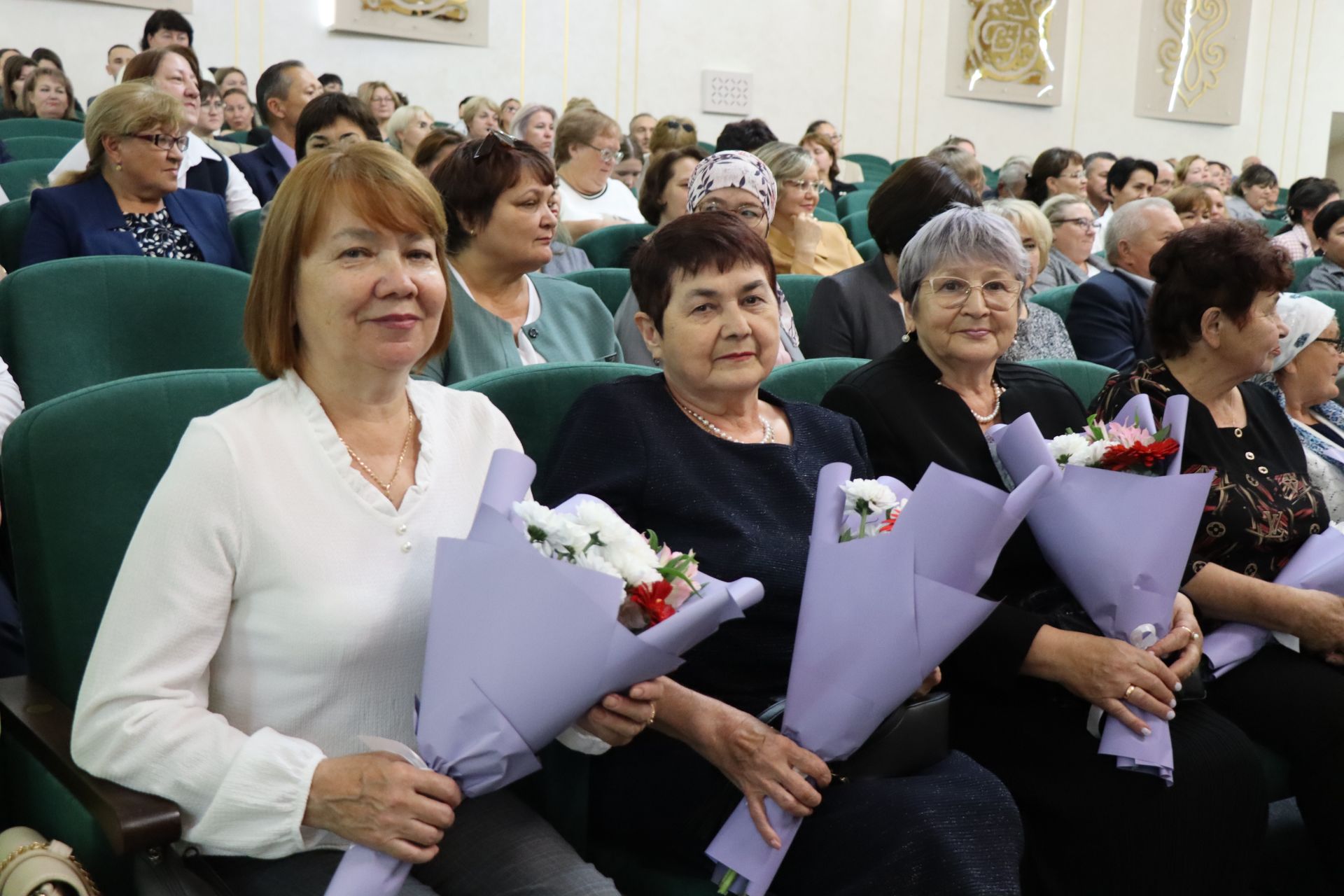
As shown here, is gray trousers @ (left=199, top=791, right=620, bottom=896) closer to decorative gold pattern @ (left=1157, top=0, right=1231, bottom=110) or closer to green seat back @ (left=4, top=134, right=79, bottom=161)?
green seat back @ (left=4, top=134, right=79, bottom=161)

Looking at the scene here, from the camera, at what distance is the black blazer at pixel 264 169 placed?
4664 mm

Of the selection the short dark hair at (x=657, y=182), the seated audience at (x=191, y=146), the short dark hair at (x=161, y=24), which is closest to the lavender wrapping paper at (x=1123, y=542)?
the short dark hair at (x=657, y=182)

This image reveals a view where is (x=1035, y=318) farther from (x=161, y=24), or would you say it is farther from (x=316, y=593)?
(x=161, y=24)

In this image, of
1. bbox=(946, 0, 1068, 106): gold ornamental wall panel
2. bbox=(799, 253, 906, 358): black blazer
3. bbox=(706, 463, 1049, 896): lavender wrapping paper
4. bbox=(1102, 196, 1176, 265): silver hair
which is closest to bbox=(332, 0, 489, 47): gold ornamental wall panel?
bbox=(946, 0, 1068, 106): gold ornamental wall panel

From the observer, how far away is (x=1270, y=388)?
2.83m

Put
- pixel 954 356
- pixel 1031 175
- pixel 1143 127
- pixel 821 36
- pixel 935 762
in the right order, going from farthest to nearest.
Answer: pixel 1143 127, pixel 821 36, pixel 1031 175, pixel 954 356, pixel 935 762

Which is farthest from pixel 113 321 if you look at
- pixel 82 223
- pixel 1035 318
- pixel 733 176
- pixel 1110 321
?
pixel 1110 321

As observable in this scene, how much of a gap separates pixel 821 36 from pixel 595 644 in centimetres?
1131

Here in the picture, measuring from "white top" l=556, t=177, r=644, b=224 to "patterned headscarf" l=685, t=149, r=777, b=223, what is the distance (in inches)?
53.9

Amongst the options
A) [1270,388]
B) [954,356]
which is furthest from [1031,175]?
[954,356]

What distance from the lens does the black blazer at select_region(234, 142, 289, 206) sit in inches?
184

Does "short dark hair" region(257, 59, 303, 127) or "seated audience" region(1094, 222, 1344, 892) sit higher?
"short dark hair" region(257, 59, 303, 127)

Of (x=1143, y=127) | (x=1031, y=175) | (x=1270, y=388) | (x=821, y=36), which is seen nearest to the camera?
(x=1270, y=388)

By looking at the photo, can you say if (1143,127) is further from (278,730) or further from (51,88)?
(278,730)
